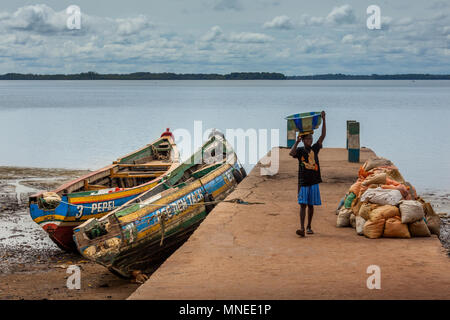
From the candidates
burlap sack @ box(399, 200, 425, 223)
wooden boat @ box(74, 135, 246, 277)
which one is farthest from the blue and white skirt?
wooden boat @ box(74, 135, 246, 277)

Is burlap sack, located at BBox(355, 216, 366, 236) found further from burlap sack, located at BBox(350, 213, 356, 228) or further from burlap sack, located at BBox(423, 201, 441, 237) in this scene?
burlap sack, located at BBox(423, 201, 441, 237)

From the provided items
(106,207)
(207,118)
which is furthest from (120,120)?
(106,207)

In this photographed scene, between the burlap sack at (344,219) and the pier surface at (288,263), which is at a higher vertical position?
the burlap sack at (344,219)

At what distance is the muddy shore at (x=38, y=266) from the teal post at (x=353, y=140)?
3.05 meters

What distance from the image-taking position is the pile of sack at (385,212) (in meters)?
8.10

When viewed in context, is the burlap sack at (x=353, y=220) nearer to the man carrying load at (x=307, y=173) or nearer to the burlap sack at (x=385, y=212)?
the burlap sack at (x=385, y=212)

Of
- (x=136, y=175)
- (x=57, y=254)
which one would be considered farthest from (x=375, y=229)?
(x=136, y=175)

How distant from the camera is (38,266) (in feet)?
39.2

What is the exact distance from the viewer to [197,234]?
866cm

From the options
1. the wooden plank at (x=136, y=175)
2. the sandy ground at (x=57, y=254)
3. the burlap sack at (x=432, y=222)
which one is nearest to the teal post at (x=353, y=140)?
the sandy ground at (x=57, y=254)

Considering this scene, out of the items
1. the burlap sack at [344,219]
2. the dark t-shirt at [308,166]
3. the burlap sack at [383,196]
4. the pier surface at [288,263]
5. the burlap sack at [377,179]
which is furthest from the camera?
the burlap sack at [344,219]

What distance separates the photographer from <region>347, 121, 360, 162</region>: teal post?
16.2 meters

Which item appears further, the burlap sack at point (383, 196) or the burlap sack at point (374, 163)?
the burlap sack at point (374, 163)

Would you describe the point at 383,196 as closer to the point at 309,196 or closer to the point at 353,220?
the point at 353,220
